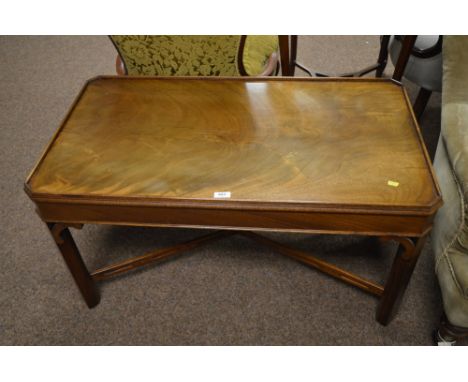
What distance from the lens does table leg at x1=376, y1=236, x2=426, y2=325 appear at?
2.94ft

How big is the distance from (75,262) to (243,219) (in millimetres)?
502

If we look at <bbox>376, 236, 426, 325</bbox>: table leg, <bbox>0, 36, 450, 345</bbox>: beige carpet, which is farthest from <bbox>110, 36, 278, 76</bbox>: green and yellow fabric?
<bbox>376, 236, 426, 325</bbox>: table leg

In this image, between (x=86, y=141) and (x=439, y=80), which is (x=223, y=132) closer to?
(x=86, y=141)

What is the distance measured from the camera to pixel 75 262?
110cm

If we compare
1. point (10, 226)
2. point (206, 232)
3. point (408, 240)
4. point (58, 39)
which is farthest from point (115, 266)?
point (58, 39)

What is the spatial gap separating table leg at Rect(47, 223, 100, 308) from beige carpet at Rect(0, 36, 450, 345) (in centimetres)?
6

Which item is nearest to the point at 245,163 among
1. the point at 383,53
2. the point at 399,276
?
the point at 399,276

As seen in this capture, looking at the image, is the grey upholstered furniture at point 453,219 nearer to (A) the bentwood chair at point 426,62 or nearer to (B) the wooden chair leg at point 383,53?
(A) the bentwood chair at point 426,62

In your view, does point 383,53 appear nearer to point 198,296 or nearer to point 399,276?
point 399,276

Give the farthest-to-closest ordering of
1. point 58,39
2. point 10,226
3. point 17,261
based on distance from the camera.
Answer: point 58,39 → point 10,226 → point 17,261

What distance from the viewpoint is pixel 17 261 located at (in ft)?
4.57

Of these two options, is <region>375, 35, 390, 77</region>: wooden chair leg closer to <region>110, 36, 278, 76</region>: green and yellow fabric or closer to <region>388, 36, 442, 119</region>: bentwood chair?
<region>388, 36, 442, 119</region>: bentwood chair

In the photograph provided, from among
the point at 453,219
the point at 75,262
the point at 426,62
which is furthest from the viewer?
the point at 426,62

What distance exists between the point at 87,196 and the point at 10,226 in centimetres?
79
